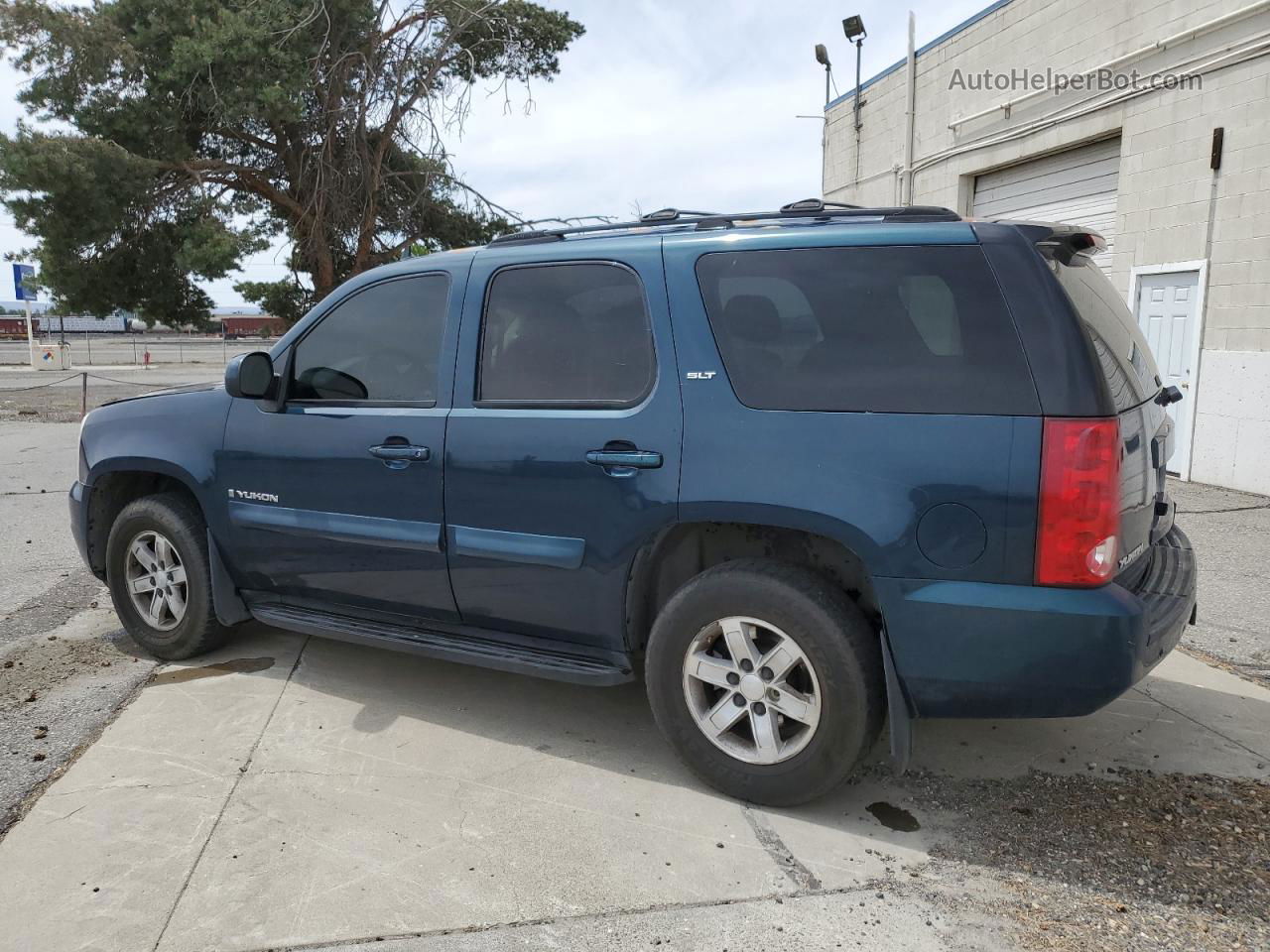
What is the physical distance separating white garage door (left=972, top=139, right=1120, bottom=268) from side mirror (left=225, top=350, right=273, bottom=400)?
8.85 metres

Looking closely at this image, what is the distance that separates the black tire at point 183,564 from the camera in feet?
14.8

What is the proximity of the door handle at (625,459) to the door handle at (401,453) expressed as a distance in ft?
2.51

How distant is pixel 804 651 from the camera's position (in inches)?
122

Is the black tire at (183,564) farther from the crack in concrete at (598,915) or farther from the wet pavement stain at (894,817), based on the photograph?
the wet pavement stain at (894,817)

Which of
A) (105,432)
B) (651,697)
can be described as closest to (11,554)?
(105,432)

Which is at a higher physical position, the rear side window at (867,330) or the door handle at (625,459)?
the rear side window at (867,330)

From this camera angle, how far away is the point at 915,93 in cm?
1444

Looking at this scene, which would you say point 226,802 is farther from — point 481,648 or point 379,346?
point 379,346

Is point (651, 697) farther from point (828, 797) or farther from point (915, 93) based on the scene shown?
point (915, 93)

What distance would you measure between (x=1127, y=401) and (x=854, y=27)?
14.7 meters

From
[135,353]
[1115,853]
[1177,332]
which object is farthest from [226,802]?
[135,353]

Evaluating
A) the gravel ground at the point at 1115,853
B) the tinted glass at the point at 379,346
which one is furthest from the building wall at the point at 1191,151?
the tinted glass at the point at 379,346

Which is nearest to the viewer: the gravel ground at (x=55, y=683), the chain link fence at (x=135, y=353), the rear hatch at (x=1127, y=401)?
the rear hatch at (x=1127, y=401)

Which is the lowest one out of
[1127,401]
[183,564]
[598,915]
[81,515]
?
[598,915]
